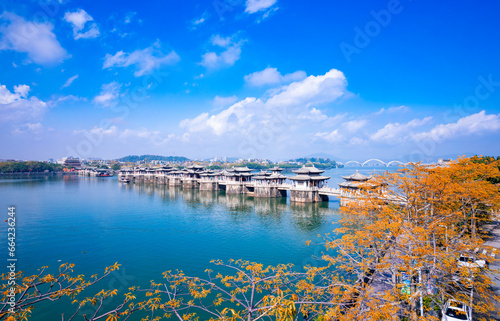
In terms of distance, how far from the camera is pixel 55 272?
56.9 feet

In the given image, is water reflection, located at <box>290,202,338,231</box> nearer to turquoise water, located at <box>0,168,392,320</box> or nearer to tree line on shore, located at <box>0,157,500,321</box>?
turquoise water, located at <box>0,168,392,320</box>

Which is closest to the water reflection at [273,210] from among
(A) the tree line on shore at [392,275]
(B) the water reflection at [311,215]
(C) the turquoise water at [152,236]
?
(B) the water reflection at [311,215]

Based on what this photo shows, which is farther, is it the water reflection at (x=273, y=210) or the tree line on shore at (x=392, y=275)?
the water reflection at (x=273, y=210)

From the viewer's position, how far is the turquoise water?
62.3 feet

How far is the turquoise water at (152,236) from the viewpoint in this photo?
1900 centimetres

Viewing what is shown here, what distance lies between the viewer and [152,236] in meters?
26.5

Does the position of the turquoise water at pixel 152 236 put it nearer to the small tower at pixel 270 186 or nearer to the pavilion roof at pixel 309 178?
the pavilion roof at pixel 309 178

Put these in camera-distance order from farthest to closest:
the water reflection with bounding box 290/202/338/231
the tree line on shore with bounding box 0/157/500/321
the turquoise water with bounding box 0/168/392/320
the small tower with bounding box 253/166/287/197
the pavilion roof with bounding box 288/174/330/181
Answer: the small tower with bounding box 253/166/287/197
the pavilion roof with bounding box 288/174/330/181
the water reflection with bounding box 290/202/338/231
the turquoise water with bounding box 0/168/392/320
the tree line on shore with bounding box 0/157/500/321

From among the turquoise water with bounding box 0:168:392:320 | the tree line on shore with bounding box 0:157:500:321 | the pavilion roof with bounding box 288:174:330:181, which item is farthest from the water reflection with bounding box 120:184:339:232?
the tree line on shore with bounding box 0:157:500:321

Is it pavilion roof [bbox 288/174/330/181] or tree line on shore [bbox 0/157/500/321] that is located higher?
pavilion roof [bbox 288/174/330/181]

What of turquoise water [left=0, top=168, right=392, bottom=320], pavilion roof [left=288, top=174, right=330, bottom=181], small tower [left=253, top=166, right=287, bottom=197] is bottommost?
turquoise water [left=0, top=168, right=392, bottom=320]

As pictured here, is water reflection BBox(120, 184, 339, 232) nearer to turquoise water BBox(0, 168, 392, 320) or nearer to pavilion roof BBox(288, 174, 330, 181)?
turquoise water BBox(0, 168, 392, 320)

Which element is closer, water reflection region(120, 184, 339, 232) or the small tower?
water reflection region(120, 184, 339, 232)

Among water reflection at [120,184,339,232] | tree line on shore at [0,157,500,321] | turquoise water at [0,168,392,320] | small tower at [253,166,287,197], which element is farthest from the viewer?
small tower at [253,166,287,197]
